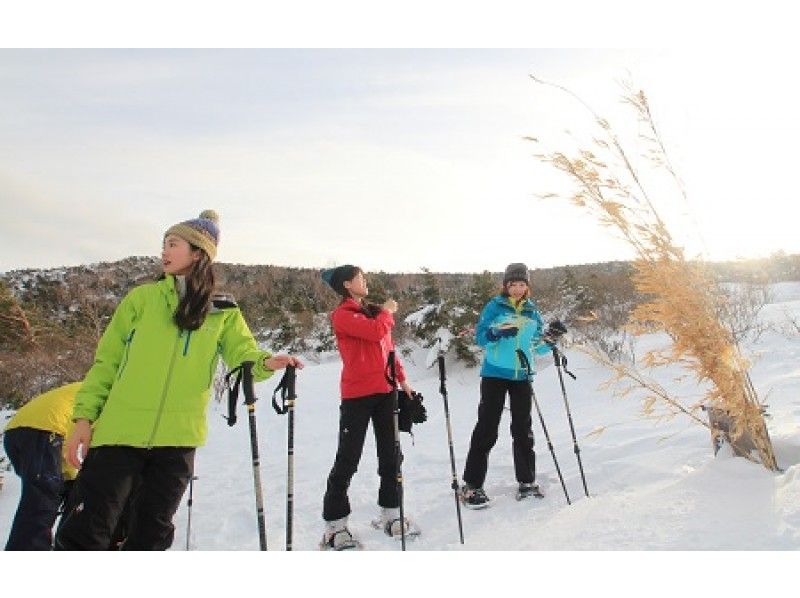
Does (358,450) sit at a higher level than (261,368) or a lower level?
lower

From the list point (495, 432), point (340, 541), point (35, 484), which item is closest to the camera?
point (35, 484)

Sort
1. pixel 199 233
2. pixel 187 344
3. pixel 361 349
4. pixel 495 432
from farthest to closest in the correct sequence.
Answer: pixel 495 432
pixel 361 349
pixel 199 233
pixel 187 344

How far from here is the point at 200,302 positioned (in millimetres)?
2938

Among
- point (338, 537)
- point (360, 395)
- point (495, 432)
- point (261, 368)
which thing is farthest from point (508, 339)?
point (261, 368)

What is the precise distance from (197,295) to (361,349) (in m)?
1.76

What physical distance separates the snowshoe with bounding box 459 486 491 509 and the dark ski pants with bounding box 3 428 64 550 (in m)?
3.05

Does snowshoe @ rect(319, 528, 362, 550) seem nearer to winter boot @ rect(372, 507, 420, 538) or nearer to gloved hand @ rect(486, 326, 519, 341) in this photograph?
winter boot @ rect(372, 507, 420, 538)

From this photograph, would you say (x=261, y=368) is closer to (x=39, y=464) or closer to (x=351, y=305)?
(x=351, y=305)

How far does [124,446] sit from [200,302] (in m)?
0.75

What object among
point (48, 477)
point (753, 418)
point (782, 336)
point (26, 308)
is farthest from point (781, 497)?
point (26, 308)

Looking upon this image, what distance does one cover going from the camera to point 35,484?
12.6 ft

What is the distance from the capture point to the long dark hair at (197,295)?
9.44ft
